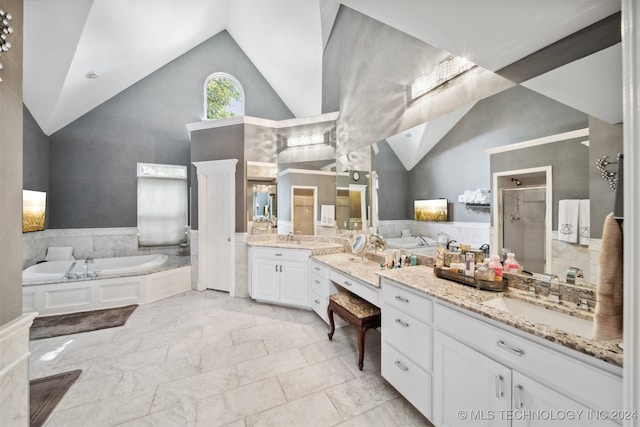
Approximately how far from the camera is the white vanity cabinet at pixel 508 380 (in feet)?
2.81

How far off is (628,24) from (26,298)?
17.9 feet

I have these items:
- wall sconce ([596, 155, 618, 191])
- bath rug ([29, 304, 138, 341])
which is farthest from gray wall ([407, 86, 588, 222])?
bath rug ([29, 304, 138, 341])

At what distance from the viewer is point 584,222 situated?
1.26 metres

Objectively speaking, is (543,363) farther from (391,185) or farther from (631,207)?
(391,185)

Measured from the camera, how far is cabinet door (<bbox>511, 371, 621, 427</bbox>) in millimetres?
854

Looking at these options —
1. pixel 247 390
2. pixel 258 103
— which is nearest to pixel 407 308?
pixel 247 390

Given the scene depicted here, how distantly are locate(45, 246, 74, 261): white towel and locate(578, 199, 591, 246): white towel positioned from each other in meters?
6.21

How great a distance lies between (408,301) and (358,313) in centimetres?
63

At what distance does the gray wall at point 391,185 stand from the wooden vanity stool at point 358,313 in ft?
2.98

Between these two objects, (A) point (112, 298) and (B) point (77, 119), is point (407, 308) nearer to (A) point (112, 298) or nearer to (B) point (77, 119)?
(A) point (112, 298)

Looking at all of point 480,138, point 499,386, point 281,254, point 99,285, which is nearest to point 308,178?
point 281,254

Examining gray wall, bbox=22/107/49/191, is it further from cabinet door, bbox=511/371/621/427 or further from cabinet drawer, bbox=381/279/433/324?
cabinet door, bbox=511/371/621/427

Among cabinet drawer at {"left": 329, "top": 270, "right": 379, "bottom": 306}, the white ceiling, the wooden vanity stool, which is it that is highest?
the white ceiling

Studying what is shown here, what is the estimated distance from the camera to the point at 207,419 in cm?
159
